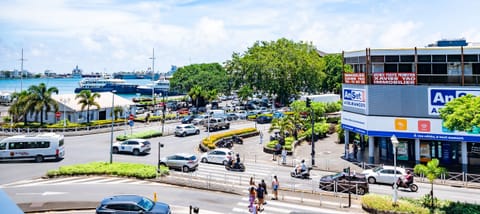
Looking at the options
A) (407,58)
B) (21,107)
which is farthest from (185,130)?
(407,58)

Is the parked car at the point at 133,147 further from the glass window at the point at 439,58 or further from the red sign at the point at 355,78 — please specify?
the glass window at the point at 439,58

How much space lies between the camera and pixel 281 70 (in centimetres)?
8525

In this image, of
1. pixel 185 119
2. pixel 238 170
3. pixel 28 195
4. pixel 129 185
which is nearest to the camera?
pixel 28 195

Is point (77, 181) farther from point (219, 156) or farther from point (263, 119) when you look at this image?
point (263, 119)

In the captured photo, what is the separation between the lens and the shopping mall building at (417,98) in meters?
34.6

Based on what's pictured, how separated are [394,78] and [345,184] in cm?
1402

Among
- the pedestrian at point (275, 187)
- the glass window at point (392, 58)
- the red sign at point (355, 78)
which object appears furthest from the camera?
the red sign at point (355, 78)

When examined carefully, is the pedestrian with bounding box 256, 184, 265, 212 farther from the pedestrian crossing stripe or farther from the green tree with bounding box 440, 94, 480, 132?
the green tree with bounding box 440, 94, 480, 132

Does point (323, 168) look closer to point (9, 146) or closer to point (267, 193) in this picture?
point (267, 193)

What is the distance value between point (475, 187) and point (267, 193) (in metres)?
15.8

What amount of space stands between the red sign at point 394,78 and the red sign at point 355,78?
1.23 meters

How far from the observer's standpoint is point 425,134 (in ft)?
115

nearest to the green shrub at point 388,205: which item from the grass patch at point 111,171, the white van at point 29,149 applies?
the grass patch at point 111,171

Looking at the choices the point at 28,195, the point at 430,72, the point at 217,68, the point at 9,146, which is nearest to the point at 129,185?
the point at 28,195
